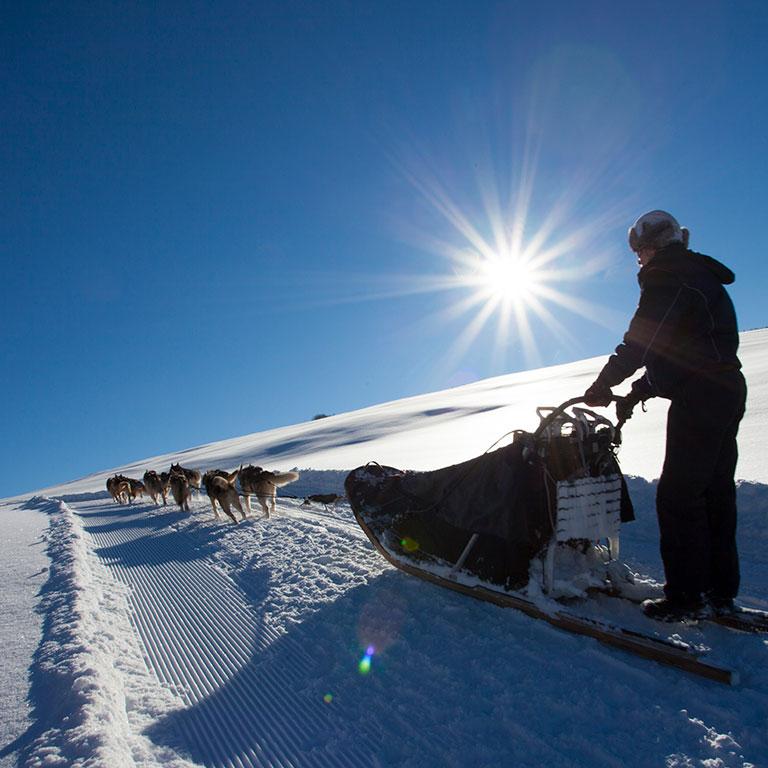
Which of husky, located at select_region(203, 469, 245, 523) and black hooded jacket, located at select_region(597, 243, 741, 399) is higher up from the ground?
black hooded jacket, located at select_region(597, 243, 741, 399)

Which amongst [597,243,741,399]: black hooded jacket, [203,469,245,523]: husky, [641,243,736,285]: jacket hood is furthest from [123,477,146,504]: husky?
[641,243,736,285]: jacket hood

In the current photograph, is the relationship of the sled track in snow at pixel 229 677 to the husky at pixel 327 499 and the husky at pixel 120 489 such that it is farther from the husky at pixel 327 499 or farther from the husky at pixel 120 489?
the husky at pixel 120 489

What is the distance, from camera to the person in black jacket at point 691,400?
2432 millimetres

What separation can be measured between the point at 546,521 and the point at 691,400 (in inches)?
37.1

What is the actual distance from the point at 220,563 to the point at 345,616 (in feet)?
7.85

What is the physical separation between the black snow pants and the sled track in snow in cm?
167

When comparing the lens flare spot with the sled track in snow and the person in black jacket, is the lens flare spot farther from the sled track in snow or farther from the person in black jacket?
the person in black jacket

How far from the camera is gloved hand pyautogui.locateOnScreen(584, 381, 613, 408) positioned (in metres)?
2.73

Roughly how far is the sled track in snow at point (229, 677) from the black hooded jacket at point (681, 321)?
2.13 m

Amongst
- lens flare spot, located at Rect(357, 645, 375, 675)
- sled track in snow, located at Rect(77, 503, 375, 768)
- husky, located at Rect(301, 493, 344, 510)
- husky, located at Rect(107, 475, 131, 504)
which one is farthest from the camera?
husky, located at Rect(107, 475, 131, 504)

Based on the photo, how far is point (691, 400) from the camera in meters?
2.44

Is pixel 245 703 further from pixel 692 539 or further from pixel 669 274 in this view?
pixel 669 274

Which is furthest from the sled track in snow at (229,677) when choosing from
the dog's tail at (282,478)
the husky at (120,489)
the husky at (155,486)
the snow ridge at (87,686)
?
the husky at (120,489)

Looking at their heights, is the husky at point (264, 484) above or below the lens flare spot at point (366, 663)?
above
